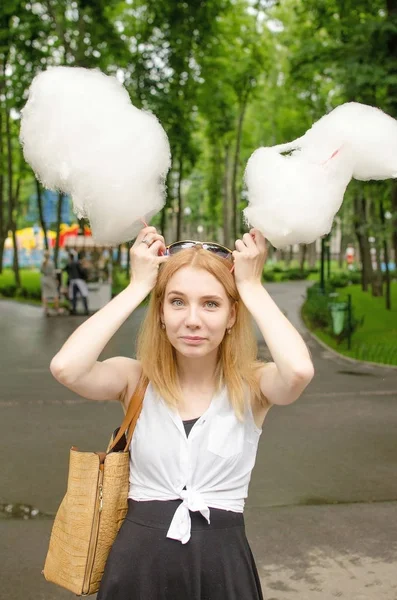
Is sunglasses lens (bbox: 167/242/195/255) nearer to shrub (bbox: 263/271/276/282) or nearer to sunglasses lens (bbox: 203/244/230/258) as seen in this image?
sunglasses lens (bbox: 203/244/230/258)

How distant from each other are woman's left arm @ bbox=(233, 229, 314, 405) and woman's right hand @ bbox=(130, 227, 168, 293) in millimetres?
246

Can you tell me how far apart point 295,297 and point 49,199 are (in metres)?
12.6

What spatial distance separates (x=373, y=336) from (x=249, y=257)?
55.4 ft

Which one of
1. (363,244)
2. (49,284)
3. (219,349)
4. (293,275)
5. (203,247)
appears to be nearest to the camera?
(203,247)

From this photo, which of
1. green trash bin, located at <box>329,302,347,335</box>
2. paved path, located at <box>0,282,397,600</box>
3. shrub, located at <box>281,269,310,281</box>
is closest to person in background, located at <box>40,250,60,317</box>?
green trash bin, located at <box>329,302,347,335</box>

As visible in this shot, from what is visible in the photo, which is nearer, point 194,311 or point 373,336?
point 194,311

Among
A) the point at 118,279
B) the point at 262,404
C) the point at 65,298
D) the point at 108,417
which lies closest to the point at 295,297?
the point at 118,279

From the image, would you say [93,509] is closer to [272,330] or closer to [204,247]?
[272,330]

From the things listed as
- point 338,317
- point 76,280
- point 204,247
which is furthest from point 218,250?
point 76,280

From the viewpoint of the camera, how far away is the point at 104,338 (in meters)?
2.59

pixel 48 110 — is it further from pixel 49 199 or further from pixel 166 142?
pixel 49 199

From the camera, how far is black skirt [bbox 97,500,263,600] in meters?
2.48

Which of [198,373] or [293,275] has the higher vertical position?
[198,373]

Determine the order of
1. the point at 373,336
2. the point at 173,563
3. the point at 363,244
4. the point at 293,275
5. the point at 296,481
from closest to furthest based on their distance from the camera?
the point at 173,563
the point at 296,481
the point at 373,336
the point at 363,244
the point at 293,275
